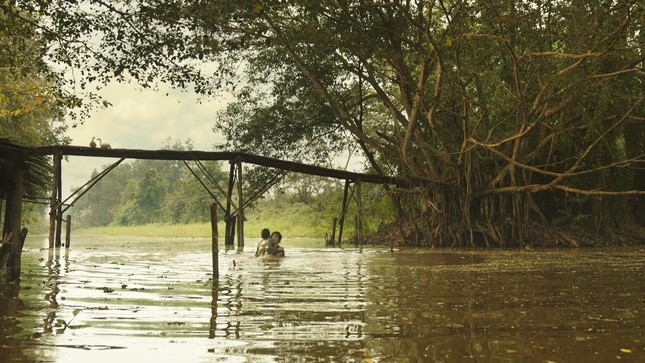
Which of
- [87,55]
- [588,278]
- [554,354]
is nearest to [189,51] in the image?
[87,55]

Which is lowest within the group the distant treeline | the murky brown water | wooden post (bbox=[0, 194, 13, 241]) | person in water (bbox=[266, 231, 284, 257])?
the murky brown water

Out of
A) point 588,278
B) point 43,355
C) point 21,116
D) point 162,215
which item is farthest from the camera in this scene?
point 162,215

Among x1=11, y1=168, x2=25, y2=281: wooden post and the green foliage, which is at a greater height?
the green foliage

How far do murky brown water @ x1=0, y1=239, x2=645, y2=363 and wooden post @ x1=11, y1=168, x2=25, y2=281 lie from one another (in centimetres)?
41

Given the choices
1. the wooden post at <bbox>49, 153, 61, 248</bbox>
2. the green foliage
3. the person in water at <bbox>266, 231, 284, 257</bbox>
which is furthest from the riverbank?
the green foliage

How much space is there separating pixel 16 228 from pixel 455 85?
1445cm

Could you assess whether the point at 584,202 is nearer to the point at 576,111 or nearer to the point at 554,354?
the point at 576,111

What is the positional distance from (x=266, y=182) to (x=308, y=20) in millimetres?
10938

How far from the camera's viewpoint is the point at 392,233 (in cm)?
2881

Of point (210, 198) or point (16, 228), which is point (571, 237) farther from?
point (210, 198)

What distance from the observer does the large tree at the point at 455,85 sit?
13.7 m

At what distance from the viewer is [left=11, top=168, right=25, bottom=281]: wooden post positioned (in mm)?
11008

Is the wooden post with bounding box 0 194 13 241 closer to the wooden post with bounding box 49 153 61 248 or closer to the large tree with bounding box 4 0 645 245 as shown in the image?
the large tree with bounding box 4 0 645 245

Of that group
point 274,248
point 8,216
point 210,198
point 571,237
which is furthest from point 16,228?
point 210,198
